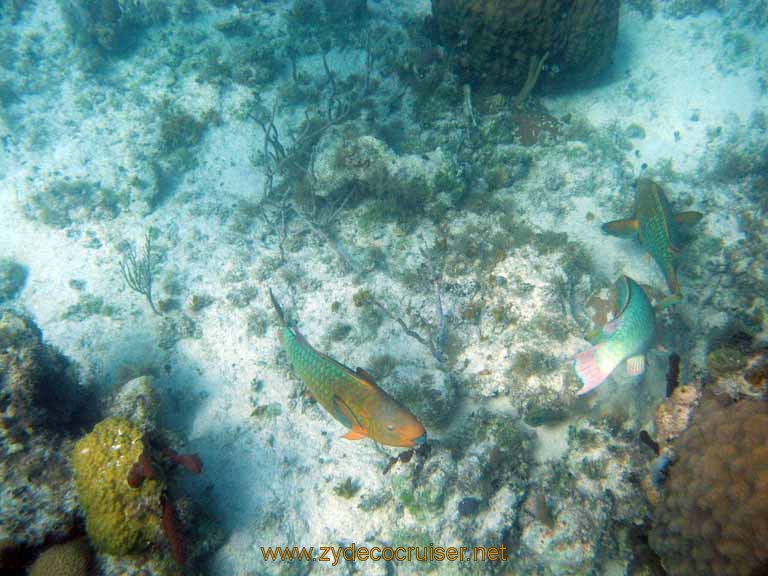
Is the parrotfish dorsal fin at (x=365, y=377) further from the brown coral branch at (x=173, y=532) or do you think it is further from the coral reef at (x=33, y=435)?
the coral reef at (x=33, y=435)

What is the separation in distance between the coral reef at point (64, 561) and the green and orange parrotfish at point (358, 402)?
242cm

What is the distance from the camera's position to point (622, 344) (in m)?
2.92

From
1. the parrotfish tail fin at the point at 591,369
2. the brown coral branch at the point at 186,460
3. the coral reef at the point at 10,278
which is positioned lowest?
the coral reef at the point at 10,278

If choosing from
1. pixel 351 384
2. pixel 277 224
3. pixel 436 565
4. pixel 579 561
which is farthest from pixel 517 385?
pixel 277 224

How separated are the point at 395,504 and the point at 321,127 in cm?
623

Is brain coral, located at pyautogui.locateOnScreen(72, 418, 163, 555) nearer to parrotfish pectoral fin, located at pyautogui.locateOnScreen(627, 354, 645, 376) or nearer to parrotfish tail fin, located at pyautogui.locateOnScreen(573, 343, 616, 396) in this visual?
parrotfish tail fin, located at pyautogui.locateOnScreen(573, 343, 616, 396)

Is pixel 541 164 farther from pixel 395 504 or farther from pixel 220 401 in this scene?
pixel 220 401

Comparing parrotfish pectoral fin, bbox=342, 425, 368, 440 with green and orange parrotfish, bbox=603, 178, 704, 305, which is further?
green and orange parrotfish, bbox=603, 178, 704, 305

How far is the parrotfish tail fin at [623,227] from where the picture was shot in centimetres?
454

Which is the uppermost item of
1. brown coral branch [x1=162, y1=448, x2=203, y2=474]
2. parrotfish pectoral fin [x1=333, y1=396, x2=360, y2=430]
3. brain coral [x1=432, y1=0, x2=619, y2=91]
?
brain coral [x1=432, y1=0, x2=619, y2=91]

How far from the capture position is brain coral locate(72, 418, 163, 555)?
9.91ft

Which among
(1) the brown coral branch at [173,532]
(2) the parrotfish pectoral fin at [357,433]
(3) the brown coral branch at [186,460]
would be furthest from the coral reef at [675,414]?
(1) the brown coral branch at [173,532]

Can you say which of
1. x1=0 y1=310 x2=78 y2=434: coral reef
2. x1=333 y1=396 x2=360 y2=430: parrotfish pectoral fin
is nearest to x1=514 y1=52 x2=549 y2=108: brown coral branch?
x1=333 y1=396 x2=360 y2=430: parrotfish pectoral fin

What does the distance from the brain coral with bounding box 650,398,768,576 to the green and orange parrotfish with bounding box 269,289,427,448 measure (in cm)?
199
